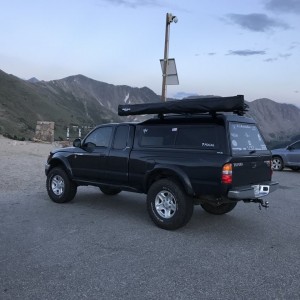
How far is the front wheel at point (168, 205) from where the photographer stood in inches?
265

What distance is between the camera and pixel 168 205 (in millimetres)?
6992

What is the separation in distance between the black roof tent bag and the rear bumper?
51.1 inches

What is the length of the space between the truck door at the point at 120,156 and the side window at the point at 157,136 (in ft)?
1.07

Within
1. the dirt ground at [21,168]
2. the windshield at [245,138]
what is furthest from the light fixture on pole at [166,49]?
the windshield at [245,138]

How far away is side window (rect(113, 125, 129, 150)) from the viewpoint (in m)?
8.05

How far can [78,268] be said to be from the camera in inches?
194

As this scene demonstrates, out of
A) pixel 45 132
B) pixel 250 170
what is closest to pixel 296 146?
pixel 250 170

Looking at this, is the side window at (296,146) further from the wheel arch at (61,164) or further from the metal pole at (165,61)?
the wheel arch at (61,164)

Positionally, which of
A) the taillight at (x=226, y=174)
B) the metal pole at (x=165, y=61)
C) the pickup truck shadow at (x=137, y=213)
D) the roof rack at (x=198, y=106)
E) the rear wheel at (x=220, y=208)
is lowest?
the pickup truck shadow at (x=137, y=213)

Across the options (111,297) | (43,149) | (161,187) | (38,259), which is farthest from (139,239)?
(43,149)

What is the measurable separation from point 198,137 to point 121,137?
1.86m

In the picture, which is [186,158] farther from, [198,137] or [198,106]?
[198,106]

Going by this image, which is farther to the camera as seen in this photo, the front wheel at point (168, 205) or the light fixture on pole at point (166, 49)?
the light fixture on pole at point (166, 49)

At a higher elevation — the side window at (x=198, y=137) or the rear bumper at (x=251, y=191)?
the side window at (x=198, y=137)
